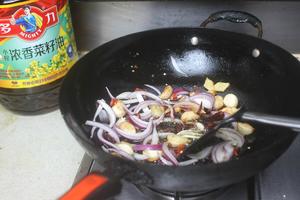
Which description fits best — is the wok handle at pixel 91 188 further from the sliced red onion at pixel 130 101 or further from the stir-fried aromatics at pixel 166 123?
the sliced red onion at pixel 130 101

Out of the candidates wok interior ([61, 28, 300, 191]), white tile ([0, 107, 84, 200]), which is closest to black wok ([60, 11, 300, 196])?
wok interior ([61, 28, 300, 191])

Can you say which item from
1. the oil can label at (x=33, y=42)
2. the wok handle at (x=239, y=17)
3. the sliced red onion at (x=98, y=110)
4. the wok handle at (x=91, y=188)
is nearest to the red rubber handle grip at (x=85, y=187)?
the wok handle at (x=91, y=188)

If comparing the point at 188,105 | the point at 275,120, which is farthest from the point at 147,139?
the point at 275,120

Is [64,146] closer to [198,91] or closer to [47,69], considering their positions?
[47,69]

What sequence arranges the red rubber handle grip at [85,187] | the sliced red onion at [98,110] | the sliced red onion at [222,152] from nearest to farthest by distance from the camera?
1. the red rubber handle grip at [85,187]
2. the sliced red onion at [222,152]
3. the sliced red onion at [98,110]

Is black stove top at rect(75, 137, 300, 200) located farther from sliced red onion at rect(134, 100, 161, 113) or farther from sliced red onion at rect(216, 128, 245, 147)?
sliced red onion at rect(134, 100, 161, 113)

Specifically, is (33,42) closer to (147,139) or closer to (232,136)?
(147,139)
